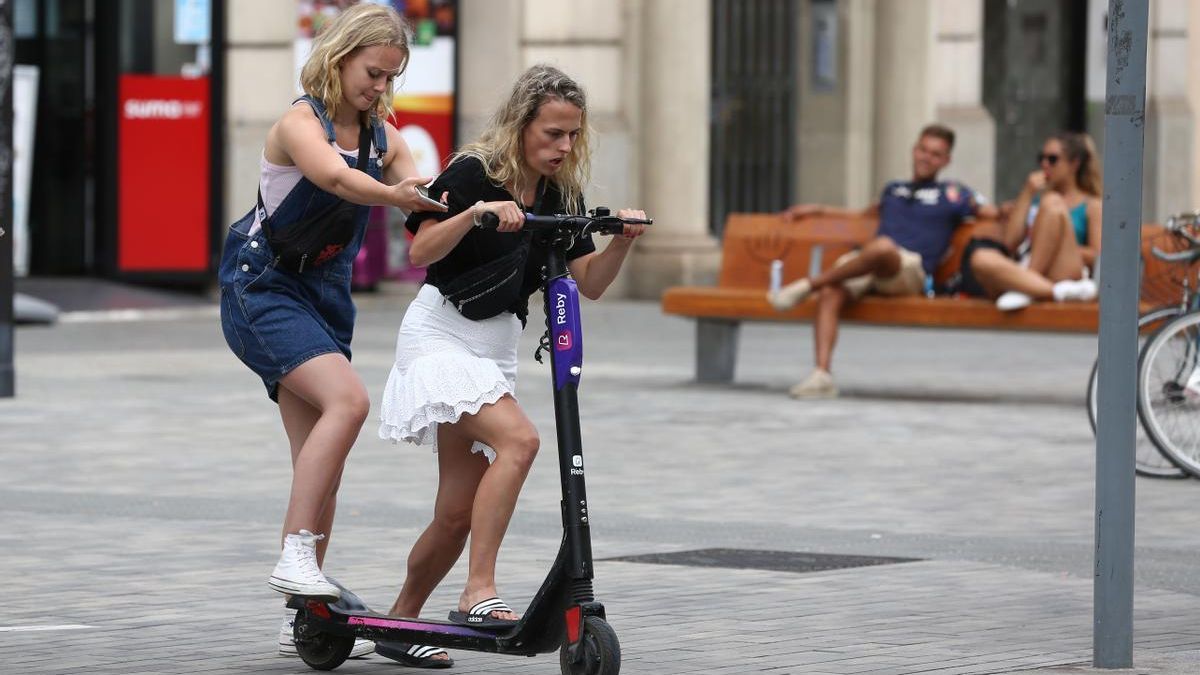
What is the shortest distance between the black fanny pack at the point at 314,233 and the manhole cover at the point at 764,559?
2.10 m

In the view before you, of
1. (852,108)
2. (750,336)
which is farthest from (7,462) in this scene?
(852,108)

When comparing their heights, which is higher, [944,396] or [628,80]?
[628,80]

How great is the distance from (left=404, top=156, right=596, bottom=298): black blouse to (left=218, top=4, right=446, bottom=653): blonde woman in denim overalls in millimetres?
188

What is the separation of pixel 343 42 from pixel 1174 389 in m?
5.07

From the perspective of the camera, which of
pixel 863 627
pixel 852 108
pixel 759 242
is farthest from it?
pixel 852 108

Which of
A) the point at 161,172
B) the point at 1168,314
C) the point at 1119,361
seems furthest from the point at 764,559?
the point at 161,172

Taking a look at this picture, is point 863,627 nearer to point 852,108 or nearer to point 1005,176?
point 852,108

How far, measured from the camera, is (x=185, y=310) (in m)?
19.8

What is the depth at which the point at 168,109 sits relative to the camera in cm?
2062

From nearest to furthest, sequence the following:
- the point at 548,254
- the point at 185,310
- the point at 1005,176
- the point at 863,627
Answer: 1. the point at 548,254
2. the point at 863,627
3. the point at 185,310
4. the point at 1005,176

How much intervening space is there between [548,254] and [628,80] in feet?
55.9

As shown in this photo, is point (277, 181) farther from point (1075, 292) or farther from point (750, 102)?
point (750, 102)

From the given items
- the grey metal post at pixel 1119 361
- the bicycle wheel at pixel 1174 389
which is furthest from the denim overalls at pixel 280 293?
the bicycle wheel at pixel 1174 389

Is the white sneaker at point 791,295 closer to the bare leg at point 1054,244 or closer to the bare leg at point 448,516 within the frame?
the bare leg at point 1054,244
